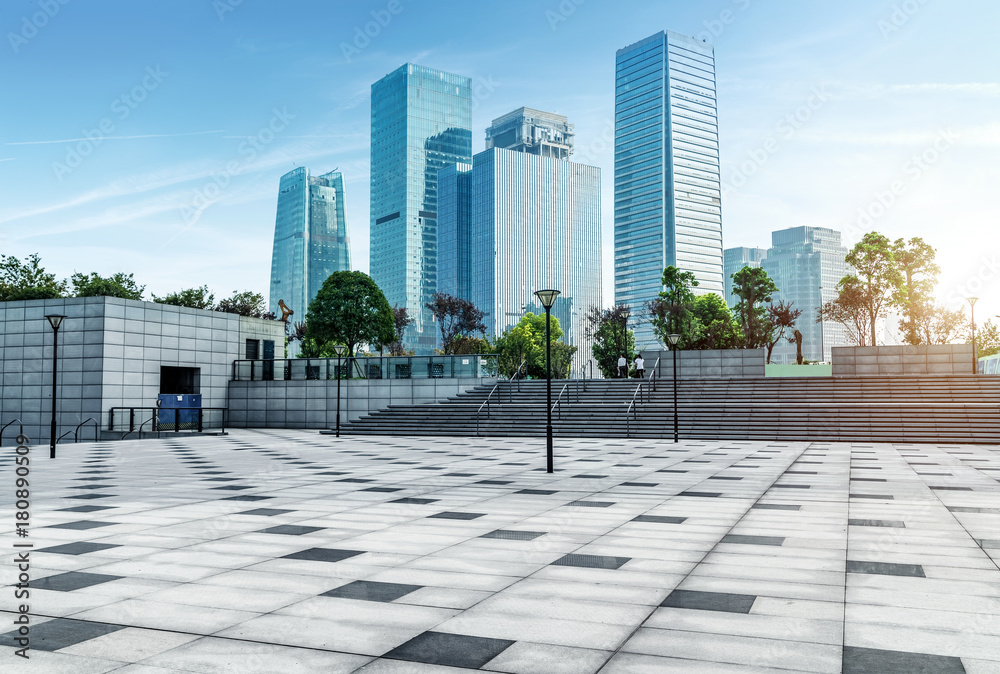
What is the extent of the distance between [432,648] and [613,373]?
7022 centimetres

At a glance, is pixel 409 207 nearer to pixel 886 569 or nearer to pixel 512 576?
pixel 512 576

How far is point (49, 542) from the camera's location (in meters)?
7.32

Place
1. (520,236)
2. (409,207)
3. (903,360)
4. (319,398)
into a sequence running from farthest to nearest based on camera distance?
(409,207) → (520,236) → (319,398) → (903,360)

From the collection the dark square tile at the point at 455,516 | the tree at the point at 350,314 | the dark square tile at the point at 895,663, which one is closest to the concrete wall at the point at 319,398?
the tree at the point at 350,314

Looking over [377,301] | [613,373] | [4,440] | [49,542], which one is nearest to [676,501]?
[49,542]

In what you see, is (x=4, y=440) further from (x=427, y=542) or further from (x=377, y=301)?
(x=427, y=542)

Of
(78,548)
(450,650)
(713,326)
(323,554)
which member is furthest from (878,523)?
(713,326)

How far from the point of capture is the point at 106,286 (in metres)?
53.1

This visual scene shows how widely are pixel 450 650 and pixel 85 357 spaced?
3390 cm

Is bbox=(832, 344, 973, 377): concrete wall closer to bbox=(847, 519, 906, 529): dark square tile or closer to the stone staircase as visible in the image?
the stone staircase

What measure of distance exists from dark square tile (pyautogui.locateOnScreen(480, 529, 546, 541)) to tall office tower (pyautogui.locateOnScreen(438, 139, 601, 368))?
151m

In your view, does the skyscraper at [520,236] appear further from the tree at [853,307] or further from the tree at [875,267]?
the tree at [875,267]

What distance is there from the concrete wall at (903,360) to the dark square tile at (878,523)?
29713 mm

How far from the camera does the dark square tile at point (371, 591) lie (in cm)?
518
